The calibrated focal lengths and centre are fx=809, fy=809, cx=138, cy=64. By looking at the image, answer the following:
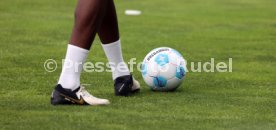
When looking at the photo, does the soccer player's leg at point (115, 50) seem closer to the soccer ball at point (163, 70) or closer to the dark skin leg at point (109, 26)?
the dark skin leg at point (109, 26)

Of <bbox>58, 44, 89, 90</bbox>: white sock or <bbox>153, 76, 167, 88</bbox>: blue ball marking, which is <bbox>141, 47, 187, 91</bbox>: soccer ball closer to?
<bbox>153, 76, 167, 88</bbox>: blue ball marking

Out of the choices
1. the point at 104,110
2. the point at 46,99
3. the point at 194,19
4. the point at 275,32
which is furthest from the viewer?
the point at 194,19

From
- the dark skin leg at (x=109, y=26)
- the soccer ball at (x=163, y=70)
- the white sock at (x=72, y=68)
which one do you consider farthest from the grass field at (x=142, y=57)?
the dark skin leg at (x=109, y=26)

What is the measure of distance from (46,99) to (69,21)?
8233 millimetres

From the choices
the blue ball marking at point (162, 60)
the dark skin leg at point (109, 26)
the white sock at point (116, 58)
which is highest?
the dark skin leg at point (109, 26)

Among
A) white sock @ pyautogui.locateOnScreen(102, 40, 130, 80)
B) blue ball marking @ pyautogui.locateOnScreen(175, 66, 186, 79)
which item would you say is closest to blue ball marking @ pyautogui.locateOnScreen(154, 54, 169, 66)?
blue ball marking @ pyautogui.locateOnScreen(175, 66, 186, 79)

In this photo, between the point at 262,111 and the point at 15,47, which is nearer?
the point at 262,111

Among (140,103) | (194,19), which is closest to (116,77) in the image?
(140,103)

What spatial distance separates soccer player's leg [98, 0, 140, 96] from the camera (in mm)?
7562

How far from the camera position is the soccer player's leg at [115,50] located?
7.56 meters

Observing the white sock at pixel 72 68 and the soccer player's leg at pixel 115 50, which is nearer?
the white sock at pixel 72 68

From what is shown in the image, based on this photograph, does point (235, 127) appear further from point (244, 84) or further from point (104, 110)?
point (244, 84)

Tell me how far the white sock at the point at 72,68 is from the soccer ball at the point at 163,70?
1.15m

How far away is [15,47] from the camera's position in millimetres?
11758
